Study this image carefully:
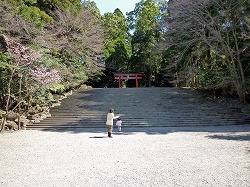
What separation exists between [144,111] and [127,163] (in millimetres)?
8626

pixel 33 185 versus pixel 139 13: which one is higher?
pixel 139 13

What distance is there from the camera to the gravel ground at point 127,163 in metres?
4.29

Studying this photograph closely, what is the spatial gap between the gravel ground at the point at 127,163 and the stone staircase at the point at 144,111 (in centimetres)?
415

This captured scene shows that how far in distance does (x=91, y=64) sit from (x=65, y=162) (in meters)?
15.5

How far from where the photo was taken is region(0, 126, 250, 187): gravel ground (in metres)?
4.29

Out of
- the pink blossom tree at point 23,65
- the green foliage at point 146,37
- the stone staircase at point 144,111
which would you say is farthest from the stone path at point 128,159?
the green foliage at point 146,37

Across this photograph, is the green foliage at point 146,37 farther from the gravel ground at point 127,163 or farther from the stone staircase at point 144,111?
the gravel ground at point 127,163

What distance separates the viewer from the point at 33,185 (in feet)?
13.6

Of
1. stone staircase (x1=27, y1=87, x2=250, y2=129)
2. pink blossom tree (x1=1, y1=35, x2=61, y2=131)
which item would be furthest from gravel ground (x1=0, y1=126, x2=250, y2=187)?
stone staircase (x1=27, y1=87, x2=250, y2=129)

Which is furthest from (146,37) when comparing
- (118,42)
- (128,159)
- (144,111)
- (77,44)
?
(128,159)

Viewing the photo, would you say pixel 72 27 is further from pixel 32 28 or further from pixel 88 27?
pixel 32 28

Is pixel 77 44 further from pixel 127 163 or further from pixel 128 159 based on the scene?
pixel 127 163

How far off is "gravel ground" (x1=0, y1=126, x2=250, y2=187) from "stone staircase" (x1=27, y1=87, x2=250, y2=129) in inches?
164

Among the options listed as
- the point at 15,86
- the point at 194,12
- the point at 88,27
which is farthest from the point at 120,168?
the point at 88,27
